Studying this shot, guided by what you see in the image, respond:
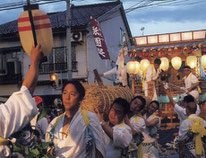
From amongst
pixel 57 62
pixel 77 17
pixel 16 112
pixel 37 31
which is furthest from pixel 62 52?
pixel 16 112

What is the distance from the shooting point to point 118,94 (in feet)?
23.6

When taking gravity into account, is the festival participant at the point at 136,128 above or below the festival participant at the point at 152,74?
below

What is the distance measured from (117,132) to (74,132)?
0.92 m

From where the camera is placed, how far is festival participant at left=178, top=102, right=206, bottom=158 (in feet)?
19.1

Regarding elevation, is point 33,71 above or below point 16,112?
above

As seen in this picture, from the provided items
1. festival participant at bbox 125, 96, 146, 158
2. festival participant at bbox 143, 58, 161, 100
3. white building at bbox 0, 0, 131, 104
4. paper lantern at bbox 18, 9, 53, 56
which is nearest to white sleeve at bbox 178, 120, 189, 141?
festival participant at bbox 125, 96, 146, 158

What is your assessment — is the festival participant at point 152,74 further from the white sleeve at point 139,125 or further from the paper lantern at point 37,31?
the paper lantern at point 37,31

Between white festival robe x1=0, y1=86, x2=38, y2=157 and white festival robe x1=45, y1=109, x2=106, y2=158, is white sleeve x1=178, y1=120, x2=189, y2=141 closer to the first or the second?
white festival robe x1=45, y1=109, x2=106, y2=158

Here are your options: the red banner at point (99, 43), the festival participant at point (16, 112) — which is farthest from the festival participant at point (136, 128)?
the red banner at point (99, 43)

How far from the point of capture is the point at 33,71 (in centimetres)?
260

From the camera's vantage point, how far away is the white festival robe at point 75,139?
3451mm

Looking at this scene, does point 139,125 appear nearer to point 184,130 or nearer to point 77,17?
point 184,130

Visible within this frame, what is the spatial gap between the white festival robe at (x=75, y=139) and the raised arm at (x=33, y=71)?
1060 mm

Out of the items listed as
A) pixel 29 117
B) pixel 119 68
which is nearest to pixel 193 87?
pixel 119 68
